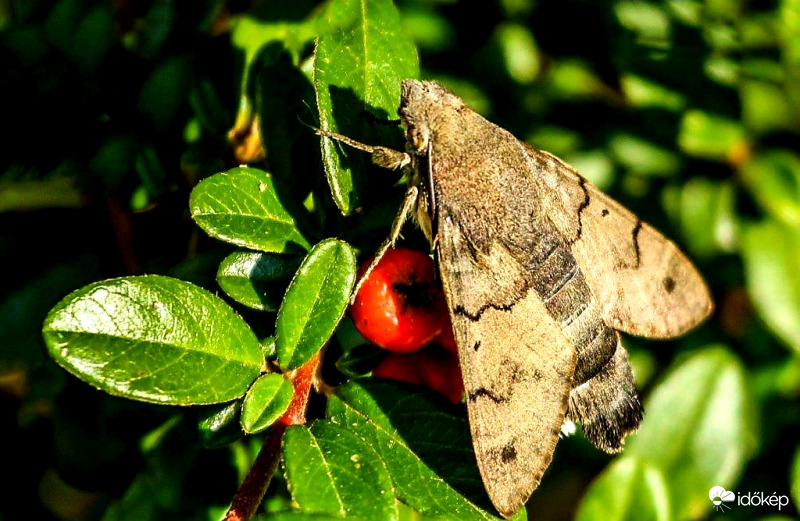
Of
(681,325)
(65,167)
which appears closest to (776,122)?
(681,325)

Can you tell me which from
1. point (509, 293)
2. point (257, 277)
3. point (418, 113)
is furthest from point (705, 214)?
point (257, 277)

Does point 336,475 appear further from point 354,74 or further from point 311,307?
point 354,74

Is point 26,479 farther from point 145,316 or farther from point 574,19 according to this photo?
point 574,19

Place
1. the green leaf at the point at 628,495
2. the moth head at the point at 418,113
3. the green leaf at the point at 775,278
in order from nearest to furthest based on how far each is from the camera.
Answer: the moth head at the point at 418,113
the green leaf at the point at 628,495
the green leaf at the point at 775,278

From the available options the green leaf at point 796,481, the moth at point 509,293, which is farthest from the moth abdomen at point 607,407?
the green leaf at point 796,481

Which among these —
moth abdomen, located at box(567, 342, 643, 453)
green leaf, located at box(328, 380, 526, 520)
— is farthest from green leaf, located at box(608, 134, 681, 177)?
green leaf, located at box(328, 380, 526, 520)

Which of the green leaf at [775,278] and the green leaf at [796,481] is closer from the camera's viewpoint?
the green leaf at [796,481]

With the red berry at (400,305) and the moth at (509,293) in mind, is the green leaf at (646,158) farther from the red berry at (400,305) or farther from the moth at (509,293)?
the red berry at (400,305)

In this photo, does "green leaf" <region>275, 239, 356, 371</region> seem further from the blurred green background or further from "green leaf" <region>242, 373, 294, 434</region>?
the blurred green background
